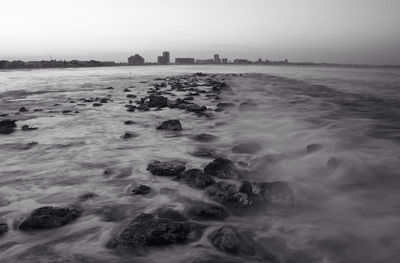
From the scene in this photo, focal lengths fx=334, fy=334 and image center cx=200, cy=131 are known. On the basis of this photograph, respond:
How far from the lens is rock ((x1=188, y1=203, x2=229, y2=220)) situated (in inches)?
179

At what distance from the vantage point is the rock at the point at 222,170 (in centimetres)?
598

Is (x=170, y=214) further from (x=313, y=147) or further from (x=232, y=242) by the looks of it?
(x=313, y=147)

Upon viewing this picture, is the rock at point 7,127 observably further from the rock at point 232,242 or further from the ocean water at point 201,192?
the rock at point 232,242

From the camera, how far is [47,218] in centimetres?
433

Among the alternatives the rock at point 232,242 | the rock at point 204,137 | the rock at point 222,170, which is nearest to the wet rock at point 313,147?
the rock at point 204,137

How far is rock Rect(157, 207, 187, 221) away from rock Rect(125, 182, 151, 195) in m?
0.66

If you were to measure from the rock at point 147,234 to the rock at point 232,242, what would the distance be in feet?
1.36

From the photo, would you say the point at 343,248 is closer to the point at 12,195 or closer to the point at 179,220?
the point at 179,220

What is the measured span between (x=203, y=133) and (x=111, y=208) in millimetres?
5771

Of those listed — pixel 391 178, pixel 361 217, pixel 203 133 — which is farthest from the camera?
pixel 203 133

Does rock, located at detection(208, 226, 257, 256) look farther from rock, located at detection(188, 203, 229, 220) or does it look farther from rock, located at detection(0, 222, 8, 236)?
rock, located at detection(0, 222, 8, 236)

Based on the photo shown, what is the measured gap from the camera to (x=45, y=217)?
14.2 feet

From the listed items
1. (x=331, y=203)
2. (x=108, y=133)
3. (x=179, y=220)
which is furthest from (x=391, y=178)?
(x=108, y=133)

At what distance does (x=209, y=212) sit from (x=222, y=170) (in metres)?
1.48
